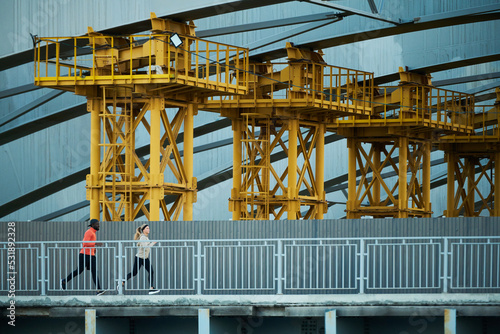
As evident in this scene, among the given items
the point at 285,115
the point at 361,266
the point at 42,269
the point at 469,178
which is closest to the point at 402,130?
the point at 285,115

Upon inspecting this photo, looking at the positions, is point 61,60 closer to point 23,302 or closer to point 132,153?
point 132,153

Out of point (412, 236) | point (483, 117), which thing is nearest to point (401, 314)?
point (412, 236)

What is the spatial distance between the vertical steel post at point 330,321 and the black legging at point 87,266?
4.46m

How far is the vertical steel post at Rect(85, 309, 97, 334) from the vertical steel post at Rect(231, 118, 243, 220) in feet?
66.9

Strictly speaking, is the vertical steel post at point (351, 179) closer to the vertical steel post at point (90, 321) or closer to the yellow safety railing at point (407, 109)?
the yellow safety railing at point (407, 109)

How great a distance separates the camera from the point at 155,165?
3073 centimetres

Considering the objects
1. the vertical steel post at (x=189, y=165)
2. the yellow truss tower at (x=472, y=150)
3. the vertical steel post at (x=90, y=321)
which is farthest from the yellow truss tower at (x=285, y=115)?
the vertical steel post at (x=90, y=321)

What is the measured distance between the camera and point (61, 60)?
38.3 meters

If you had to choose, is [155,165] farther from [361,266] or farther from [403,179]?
[403,179]

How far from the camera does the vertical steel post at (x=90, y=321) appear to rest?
1859 centimetres

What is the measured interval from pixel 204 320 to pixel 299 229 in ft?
9.44

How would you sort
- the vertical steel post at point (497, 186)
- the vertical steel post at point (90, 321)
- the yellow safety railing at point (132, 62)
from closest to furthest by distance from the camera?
the vertical steel post at point (90, 321), the yellow safety railing at point (132, 62), the vertical steel post at point (497, 186)

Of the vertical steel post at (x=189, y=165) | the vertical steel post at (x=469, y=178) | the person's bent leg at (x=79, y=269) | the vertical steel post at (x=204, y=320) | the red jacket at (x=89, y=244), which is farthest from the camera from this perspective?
the vertical steel post at (x=469, y=178)

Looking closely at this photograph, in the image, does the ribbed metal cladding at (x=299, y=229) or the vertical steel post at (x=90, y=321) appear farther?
the ribbed metal cladding at (x=299, y=229)
